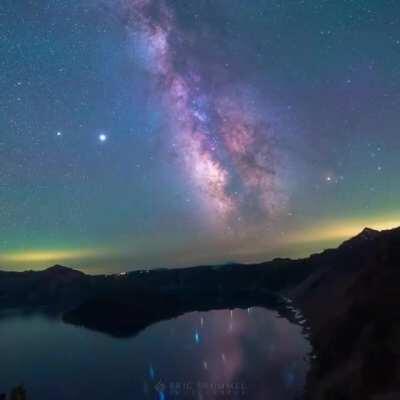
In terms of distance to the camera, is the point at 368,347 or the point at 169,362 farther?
the point at 169,362

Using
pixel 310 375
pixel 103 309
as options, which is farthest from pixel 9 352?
pixel 310 375

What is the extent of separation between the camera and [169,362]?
262 ft

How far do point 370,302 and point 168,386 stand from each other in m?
32.0

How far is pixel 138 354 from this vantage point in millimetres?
92938

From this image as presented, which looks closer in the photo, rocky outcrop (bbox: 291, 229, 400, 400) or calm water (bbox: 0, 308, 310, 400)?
rocky outcrop (bbox: 291, 229, 400, 400)

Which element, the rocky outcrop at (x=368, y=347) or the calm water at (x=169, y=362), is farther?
the calm water at (x=169, y=362)

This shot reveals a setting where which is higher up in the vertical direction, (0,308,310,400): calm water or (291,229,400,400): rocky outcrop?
(291,229,400,400): rocky outcrop

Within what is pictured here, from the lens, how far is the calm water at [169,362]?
5559 centimetres

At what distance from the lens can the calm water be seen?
55594mm

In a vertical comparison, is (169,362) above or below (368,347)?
below

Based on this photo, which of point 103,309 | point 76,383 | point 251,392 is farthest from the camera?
point 103,309

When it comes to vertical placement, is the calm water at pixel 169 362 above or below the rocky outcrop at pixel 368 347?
below

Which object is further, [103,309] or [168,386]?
[103,309]

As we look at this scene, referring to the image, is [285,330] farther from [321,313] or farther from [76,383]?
[76,383]
